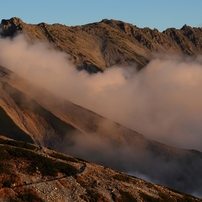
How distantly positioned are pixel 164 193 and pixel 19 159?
2987 cm

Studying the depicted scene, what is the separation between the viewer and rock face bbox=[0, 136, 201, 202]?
218 ft

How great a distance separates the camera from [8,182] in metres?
66.4

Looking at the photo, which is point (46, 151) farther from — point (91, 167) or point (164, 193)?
point (164, 193)

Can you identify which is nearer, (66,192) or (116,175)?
(66,192)

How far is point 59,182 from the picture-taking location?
72.1 meters

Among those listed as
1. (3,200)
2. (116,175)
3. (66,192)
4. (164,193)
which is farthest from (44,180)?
(164,193)

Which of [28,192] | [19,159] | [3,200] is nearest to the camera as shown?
[3,200]

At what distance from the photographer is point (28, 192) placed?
215 ft

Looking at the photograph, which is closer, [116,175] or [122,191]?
[122,191]

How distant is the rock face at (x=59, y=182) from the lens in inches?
2616

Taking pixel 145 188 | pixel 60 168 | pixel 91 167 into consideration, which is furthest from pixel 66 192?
pixel 145 188

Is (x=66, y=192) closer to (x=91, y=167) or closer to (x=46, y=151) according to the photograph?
(x=91, y=167)

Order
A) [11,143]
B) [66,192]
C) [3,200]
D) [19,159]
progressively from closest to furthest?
1. [3,200]
2. [66,192]
3. [19,159]
4. [11,143]

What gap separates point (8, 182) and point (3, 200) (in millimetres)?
5398
